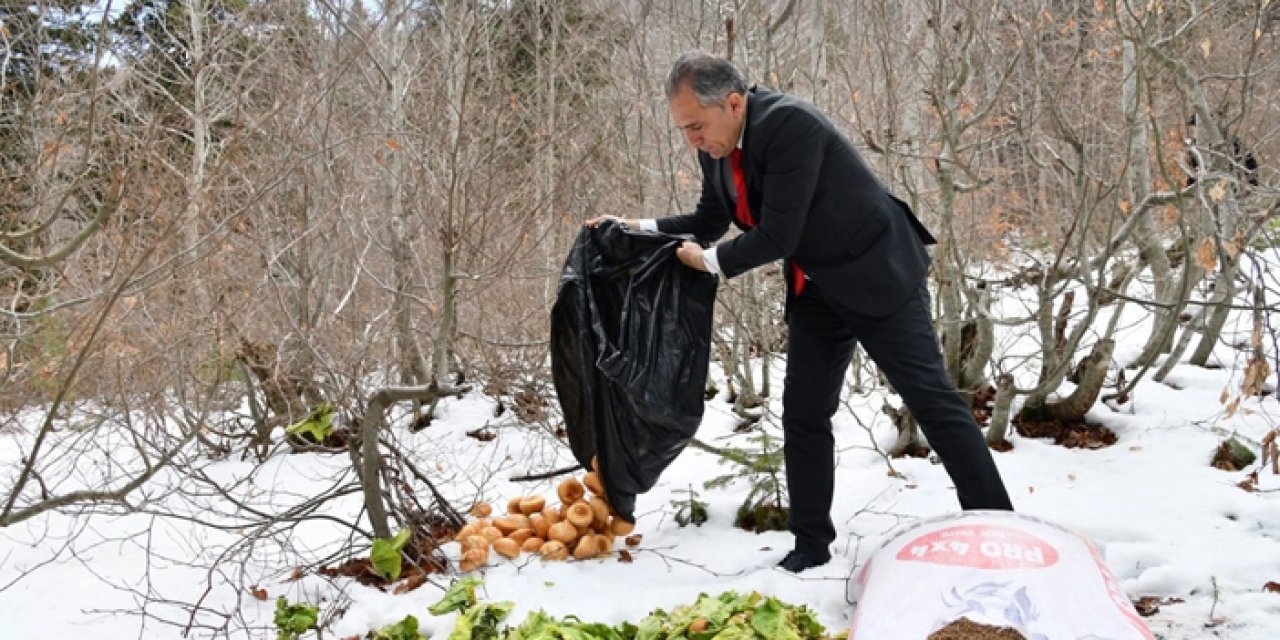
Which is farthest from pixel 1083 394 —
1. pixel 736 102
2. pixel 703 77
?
pixel 703 77

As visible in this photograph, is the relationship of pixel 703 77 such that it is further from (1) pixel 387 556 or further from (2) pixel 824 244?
(1) pixel 387 556

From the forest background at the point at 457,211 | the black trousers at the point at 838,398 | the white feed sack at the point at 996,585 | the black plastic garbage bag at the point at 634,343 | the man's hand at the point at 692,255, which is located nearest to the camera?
the white feed sack at the point at 996,585

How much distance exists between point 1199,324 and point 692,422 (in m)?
2.55

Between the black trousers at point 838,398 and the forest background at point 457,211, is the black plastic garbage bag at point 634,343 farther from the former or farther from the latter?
the forest background at point 457,211

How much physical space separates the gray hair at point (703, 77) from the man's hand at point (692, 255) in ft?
1.51

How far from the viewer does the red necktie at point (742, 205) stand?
2.65 meters

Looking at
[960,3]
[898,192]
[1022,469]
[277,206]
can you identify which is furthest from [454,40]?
[1022,469]

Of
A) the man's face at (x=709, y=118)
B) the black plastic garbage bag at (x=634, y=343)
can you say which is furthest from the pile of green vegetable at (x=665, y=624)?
the man's face at (x=709, y=118)

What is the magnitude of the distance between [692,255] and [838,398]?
2.17 ft

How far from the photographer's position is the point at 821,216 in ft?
8.39

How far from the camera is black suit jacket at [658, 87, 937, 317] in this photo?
248 cm

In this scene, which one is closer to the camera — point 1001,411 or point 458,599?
point 458,599

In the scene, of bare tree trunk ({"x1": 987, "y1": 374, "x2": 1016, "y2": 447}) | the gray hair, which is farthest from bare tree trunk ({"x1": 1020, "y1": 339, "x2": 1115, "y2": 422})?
the gray hair

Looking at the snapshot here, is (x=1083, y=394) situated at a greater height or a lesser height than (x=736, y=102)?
lesser
